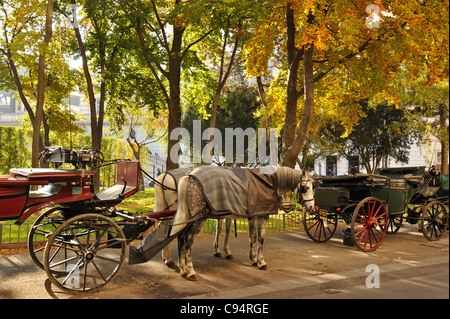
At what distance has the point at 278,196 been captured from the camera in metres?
8.66

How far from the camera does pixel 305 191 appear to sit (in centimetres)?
909

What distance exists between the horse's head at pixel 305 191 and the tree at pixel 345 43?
460 centimetres

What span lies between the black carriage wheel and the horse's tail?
1.86m

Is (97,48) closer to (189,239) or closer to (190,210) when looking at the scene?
(190,210)

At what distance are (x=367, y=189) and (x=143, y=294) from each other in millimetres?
6477

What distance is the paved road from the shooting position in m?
6.57

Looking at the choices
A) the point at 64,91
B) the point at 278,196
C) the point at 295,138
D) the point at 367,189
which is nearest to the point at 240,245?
the point at 278,196

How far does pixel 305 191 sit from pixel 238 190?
186 cm

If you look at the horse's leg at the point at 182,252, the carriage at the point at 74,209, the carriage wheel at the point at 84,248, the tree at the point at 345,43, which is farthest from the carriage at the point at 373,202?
the carriage wheel at the point at 84,248

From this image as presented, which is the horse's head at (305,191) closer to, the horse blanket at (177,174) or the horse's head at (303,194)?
the horse's head at (303,194)

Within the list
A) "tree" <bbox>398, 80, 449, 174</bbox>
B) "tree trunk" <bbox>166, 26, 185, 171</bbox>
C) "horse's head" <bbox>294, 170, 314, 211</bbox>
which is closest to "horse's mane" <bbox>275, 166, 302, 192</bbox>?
"horse's head" <bbox>294, 170, 314, 211</bbox>

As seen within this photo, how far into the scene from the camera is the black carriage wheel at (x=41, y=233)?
725cm

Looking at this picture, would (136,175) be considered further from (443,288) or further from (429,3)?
(429,3)

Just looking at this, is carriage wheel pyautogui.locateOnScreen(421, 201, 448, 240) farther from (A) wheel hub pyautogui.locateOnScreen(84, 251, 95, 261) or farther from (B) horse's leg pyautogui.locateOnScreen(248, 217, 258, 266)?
(A) wheel hub pyautogui.locateOnScreen(84, 251, 95, 261)
